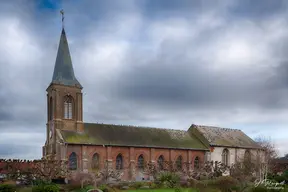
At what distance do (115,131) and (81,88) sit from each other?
812 cm

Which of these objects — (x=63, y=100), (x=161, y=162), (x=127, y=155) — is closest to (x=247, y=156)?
(x=161, y=162)

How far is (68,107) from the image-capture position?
5659cm

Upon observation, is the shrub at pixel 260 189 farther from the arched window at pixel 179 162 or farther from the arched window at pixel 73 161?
the arched window at pixel 179 162

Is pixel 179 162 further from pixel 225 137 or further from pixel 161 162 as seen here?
pixel 225 137

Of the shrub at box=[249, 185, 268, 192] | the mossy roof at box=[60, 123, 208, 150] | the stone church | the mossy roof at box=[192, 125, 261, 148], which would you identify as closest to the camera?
the shrub at box=[249, 185, 268, 192]

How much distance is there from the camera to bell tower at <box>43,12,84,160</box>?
180 feet

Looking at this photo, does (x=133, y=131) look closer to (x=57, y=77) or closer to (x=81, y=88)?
(x=81, y=88)

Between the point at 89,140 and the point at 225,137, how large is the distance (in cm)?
2629

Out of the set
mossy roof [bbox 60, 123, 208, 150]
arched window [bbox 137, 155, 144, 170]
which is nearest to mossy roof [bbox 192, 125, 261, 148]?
mossy roof [bbox 60, 123, 208, 150]

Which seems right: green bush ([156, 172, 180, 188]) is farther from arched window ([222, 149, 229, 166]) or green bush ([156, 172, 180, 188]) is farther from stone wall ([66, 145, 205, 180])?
arched window ([222, 149, 229, 166])

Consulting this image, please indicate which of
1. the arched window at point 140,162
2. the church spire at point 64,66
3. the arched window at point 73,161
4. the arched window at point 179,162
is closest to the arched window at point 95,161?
the arched window at point 73,161

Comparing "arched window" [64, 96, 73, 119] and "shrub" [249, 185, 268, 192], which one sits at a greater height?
"arched window" [64, 96, 73, 119]

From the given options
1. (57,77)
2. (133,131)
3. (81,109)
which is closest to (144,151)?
(133,131)

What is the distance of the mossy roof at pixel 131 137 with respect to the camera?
54094mm
